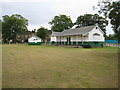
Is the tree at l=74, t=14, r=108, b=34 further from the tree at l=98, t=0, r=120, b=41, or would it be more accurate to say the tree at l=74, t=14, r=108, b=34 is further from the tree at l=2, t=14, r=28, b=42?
the tree at l=98, t=0, r=120, b=41

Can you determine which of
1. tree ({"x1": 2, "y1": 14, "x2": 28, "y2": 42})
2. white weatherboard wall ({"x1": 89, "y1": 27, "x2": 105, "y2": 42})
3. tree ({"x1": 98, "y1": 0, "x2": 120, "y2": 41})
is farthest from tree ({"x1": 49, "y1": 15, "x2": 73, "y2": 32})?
tree ({"x1": 98, "y1": 0, "x2": 120, "y2": 41})

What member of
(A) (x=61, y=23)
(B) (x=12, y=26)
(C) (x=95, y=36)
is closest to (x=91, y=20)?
(A) (x=61, y=23)

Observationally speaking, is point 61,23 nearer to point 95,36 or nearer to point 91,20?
point 91,20

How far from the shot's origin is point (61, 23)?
196 feet

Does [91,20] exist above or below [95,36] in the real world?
above

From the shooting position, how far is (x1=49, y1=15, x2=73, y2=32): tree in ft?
194

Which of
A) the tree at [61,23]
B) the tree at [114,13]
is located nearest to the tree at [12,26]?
the tree at [61,23]

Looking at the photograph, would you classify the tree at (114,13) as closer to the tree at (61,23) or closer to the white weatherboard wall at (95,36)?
the white weatherboard wall at (95,36)

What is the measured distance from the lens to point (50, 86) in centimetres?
440

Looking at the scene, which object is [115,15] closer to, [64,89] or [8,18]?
[64,89]

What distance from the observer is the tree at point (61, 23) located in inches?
2324

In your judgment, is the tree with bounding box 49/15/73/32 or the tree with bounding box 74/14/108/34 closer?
the tree with bounding box 74/14/108/34

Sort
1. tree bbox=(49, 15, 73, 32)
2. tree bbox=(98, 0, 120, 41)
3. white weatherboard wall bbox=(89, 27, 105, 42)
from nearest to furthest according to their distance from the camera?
tree bbox=(98, 0, 120, 41)
white weatherboard wall bbox=(89, 27, 105, 42)
tree bbox=(49, 15, 73, 32)

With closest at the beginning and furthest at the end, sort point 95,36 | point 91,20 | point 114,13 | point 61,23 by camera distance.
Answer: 1. point 114,13
2. point 95,36
3. point 91,20
4. point 61,23
